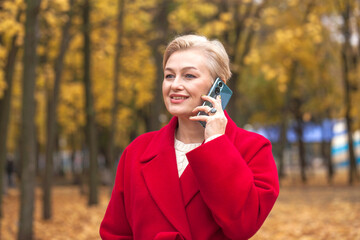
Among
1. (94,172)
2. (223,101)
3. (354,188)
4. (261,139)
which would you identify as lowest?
(354,188)

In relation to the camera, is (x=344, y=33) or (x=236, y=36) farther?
(x=344, y=33)

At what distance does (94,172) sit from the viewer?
51.5 ft

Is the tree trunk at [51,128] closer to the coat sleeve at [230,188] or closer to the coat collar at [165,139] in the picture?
the coat collar at [165,139]

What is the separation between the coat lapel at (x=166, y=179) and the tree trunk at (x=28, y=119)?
672 cm

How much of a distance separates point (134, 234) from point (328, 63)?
952 inches

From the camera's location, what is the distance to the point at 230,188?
7.79 feet

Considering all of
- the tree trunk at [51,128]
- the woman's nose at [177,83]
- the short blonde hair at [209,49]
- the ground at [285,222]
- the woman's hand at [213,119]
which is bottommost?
the ground at [285,222]

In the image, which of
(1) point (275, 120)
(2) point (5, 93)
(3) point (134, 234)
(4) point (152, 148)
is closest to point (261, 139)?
(4) point (152, 148)

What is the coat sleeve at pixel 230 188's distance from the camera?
2.38 m

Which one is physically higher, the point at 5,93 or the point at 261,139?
the point at 261,139

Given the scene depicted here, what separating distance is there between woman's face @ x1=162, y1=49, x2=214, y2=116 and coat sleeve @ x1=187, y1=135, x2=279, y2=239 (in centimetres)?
28

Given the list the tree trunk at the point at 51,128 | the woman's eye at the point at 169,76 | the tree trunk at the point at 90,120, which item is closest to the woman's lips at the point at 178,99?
the woman's eye at the point at 169,76

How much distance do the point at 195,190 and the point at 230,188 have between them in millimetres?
257

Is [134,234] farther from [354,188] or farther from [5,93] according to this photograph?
[354,188]
